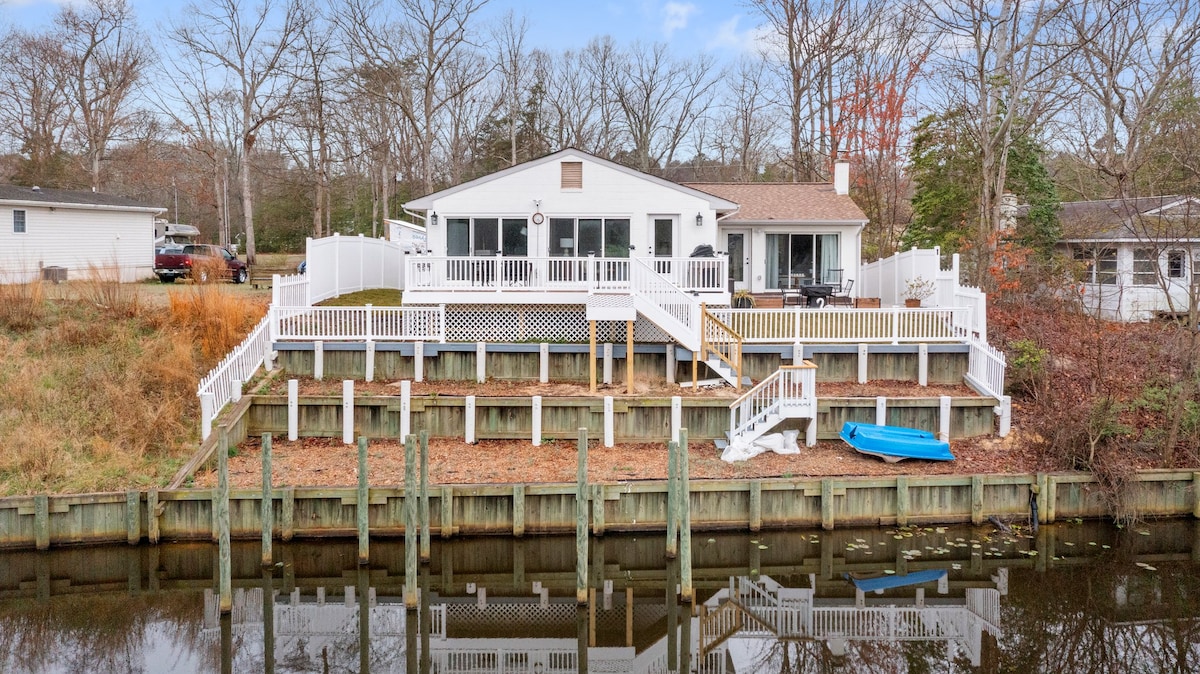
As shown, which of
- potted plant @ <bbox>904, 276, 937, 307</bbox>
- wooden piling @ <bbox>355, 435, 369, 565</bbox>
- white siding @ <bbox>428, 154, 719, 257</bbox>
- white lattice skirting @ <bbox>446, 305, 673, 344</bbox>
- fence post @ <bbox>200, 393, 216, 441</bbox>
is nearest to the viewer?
wooden piling @ <bbox>355, 435, 369, 565</bbox>

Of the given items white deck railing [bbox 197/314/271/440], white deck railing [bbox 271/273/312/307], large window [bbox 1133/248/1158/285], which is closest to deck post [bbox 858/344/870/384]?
white deck railing [bbox 271/273/312/307]

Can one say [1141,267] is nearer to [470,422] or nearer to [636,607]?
[470,422]

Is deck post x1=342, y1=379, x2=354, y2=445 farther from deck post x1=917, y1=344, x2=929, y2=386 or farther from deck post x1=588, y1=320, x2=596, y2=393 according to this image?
deck post x1=917, y1=344, x2=929, y2=386

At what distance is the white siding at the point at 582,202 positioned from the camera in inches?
853

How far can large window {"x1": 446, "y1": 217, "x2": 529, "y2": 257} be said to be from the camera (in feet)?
71.6

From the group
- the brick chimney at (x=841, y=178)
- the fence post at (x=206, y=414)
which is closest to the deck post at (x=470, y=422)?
the fence post at (x=206, y=414)

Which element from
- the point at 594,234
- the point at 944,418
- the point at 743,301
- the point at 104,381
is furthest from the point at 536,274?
the point at 944,418

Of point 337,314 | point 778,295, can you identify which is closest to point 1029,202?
point 778,295

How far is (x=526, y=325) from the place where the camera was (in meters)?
20.3

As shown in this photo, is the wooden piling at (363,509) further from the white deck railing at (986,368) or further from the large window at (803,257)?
the large window at (803,257)

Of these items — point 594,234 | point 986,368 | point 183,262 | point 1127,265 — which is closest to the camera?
point 986,368

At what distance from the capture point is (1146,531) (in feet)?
50.3

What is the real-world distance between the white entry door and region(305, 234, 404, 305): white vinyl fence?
10614 millimetres

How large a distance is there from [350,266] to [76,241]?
37.0 feet
